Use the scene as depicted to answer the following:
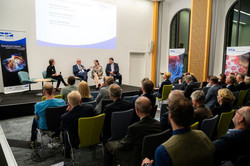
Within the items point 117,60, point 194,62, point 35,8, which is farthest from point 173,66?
point 35,8

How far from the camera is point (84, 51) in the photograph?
8.41m

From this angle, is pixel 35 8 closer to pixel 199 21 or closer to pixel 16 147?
pixel 16 147

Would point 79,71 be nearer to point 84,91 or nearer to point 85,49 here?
point 85,49

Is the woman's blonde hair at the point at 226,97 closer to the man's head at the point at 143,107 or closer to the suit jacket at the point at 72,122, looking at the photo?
the man's head at the point at 143,107

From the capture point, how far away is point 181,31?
33.4ft

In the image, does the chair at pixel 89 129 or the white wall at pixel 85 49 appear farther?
the white wall at pixel 85 49

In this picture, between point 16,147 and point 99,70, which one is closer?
point 16,147

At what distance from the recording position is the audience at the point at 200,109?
2447 mm

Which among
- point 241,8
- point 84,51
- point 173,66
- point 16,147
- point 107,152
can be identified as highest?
point 241,8


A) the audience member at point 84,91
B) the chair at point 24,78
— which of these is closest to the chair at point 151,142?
the audience member at point 84,91

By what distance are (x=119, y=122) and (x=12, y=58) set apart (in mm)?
5364

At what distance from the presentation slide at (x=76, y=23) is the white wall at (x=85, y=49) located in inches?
9.4

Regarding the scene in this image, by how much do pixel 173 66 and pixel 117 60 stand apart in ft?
9.14

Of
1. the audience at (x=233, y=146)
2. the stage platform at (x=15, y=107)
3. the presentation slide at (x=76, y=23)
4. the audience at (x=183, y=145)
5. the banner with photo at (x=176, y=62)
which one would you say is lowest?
the stage platform at (x=15, y=107)
